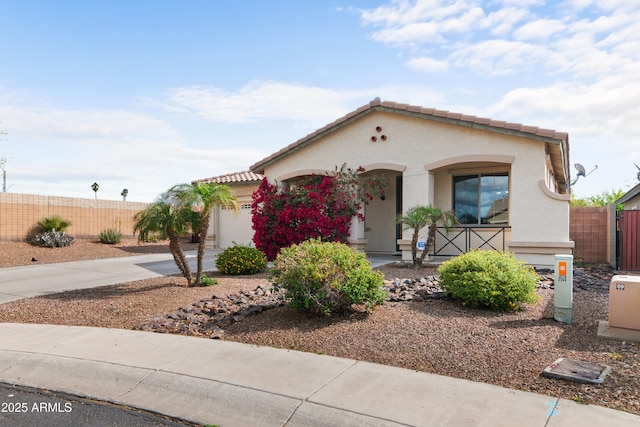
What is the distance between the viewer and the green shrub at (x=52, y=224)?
21.2m

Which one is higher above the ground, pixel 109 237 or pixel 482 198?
pixel 482 198

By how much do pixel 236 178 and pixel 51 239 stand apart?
8162 millimetres

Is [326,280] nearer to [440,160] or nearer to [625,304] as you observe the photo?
[625,304]

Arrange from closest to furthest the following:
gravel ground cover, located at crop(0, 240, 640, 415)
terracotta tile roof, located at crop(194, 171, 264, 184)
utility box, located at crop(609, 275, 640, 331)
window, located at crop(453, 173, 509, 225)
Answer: gravel ground cover, located at crop(0, 240, 640, 415) → utility box, located at crop(609, 275, 640, 331) → window, located at crop(453, 173, 509, 225) → terracotta tile roof, located at crop(194, 171, 264, 184)

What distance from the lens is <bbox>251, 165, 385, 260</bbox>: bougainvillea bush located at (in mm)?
15305

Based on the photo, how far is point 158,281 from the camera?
1222 cm

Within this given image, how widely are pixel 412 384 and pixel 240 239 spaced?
18.1 m

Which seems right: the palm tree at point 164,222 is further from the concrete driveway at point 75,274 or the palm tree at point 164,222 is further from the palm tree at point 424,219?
the palm tree at point 424,219

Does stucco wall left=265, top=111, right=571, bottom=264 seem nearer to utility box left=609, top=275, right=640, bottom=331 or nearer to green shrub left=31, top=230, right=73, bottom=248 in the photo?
utility box left=609, top=275, right=640, bottom=331

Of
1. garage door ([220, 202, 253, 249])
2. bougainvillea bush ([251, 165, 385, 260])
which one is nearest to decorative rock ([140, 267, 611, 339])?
bougainvillea bush ([251, 165, 385, 260])

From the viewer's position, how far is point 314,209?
50.2 ft

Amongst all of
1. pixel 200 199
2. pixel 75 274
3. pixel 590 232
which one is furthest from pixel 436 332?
pixel 590 232

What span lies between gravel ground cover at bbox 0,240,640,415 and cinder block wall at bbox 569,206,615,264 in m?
6.16

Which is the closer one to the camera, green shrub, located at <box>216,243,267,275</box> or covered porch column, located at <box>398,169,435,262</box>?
green shrub, located at <box>216,243,267,275</box>
